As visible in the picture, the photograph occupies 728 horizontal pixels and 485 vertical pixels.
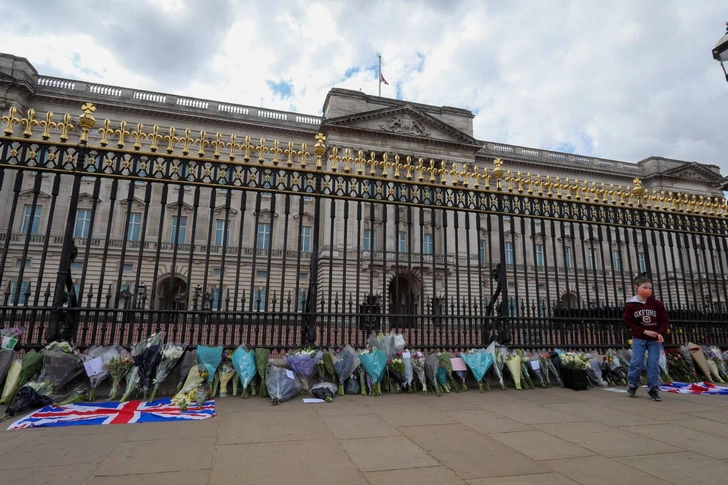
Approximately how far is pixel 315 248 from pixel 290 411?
2.57m

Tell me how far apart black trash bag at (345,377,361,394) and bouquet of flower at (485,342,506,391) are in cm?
206

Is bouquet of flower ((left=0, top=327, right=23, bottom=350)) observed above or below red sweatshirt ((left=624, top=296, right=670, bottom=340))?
below

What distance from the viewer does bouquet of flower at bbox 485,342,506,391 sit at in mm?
6125

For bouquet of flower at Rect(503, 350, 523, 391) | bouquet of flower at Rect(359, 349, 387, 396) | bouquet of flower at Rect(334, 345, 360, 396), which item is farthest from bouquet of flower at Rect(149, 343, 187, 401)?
bouquet of flower at Rect(503, 350, 523, 391)

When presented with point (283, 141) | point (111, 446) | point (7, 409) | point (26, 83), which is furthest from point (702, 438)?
point (26, 83)

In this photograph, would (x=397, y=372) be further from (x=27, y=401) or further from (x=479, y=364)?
(x=27, y=401)

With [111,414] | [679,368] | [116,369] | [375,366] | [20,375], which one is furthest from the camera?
[679,368]

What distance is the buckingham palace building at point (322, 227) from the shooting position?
611 centimetres

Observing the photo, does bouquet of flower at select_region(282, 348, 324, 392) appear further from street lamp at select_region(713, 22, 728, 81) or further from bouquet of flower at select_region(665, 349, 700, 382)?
street lamp at select_region(713, 22, 728, 81)

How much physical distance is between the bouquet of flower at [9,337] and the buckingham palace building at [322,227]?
0.16 metres

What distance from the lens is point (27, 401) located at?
14.5ft

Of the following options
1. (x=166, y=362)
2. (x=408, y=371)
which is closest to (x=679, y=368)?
(x=408, y=371)

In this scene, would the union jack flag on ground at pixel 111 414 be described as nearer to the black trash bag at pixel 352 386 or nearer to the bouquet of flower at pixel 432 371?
the black trash bag at pixel 352 386

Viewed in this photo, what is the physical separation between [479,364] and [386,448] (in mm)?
3179
